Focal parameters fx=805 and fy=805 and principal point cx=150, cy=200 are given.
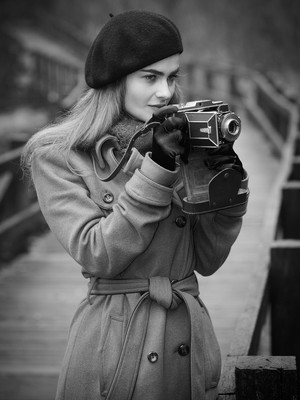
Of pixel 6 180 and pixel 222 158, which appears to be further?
pixel 6 180

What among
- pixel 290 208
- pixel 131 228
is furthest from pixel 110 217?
pixel 290 208

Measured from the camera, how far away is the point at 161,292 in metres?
2.28

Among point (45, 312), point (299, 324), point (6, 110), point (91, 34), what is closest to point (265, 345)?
point (299, 324)

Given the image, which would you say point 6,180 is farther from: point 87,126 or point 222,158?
point 222,158

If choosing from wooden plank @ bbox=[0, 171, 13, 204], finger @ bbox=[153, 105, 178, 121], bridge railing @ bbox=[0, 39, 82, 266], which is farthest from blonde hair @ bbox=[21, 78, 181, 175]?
wooden plank @ bbox=[0, 171, 13, 204]

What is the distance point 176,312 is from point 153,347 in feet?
0.45

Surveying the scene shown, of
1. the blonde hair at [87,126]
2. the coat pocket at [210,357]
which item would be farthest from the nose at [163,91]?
the coat pocket at [210,357]

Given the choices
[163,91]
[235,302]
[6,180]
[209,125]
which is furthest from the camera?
[6,180]

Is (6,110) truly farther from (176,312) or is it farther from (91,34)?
(176,312)

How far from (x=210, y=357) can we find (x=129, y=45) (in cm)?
95

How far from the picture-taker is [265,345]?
16.8 feet

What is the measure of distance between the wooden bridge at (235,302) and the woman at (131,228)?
225 millimetres

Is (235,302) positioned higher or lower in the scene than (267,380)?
higher

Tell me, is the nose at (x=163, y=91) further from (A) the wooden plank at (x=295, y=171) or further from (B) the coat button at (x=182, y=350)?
(A) the wooden plank at (x=295, y=171)
